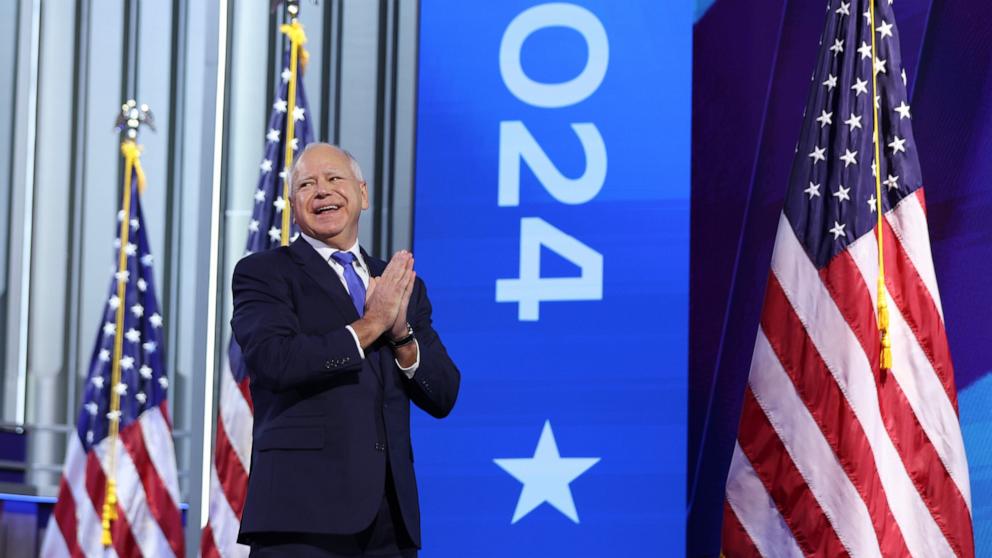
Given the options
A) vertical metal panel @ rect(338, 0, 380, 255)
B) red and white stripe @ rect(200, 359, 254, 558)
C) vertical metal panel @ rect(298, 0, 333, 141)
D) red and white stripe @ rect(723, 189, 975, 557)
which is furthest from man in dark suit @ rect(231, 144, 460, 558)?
vertical metal panel @ rect(298, 0, 333, 141)

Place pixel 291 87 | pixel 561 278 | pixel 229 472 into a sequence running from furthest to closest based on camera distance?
pixel 291 87
pixel 229 472
pixel 561 278

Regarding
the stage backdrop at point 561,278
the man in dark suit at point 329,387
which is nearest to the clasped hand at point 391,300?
the man in dark suit at point 329,387

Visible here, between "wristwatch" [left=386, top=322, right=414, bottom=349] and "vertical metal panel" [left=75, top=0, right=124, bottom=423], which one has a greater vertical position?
"vertical metal panel" [left=75, top=0, right=124, bottom=423]

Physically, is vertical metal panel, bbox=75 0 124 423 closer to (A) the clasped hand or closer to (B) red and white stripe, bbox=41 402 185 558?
(B) red and white stripe, bbox=41 402 185 558

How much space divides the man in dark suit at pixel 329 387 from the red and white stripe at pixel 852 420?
4.46 ft

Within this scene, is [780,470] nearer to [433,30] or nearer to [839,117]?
[839,117]

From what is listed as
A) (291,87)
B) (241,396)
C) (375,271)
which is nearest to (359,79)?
(291,87)

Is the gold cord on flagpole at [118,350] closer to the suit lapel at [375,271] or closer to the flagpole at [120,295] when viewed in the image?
the flagpole at [120,295]

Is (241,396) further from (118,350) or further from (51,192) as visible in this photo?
(51,192)

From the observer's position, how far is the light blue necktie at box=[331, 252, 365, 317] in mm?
2431

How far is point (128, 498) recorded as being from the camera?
4777 millimetres

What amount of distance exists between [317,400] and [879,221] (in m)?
1.84

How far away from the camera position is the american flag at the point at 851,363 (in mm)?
3336

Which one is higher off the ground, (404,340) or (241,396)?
(404,340)
